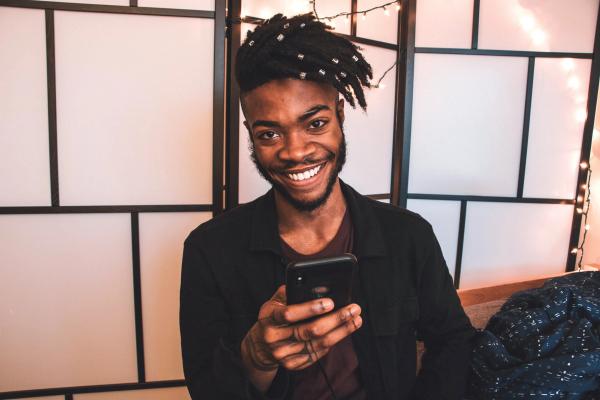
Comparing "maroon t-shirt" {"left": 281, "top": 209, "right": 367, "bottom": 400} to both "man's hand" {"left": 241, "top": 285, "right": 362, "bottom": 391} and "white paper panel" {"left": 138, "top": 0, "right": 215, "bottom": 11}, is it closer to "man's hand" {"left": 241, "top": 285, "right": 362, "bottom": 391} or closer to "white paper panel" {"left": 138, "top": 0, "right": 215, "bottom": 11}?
"man's hand" {"left": 241, "top": 285, "right": 362, "bottom": 391}

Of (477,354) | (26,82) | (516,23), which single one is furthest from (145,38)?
(516,23)

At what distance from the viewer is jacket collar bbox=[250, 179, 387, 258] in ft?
3.56

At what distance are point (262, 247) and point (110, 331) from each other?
1.15 meters

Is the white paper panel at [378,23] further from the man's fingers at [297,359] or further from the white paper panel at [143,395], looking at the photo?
the white paper panel at [143,395]

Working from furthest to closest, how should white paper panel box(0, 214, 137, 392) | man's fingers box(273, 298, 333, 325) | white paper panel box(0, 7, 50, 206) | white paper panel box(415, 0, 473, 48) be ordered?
white paper panel box(415, 0, 473, 48) → white paper panel box(0, 214, 137, 392) → white paper panel box(0, 7, 50, 206) → man's fingers box(273, 298, 333, 325)

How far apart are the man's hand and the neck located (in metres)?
0.38

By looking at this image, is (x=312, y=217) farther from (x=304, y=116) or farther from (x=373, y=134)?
(x=373, y=134)

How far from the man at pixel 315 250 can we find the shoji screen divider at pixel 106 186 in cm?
69

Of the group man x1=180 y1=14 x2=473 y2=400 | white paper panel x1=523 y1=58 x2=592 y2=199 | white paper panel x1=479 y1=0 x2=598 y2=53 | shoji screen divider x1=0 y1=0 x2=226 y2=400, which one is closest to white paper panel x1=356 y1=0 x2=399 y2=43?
white paper panel x1=479 y1=0 x2=598 y2=53

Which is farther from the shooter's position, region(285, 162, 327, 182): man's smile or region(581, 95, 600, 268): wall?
region(581, 95, 600, 268): wall

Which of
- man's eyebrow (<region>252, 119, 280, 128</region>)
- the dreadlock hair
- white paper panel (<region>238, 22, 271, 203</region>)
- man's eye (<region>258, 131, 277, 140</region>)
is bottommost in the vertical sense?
white paper panel (<region>238, 22, 271, 203</region>)

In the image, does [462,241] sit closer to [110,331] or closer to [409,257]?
[409,257]

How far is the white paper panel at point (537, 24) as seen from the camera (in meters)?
2.20

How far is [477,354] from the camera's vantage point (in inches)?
44.9
